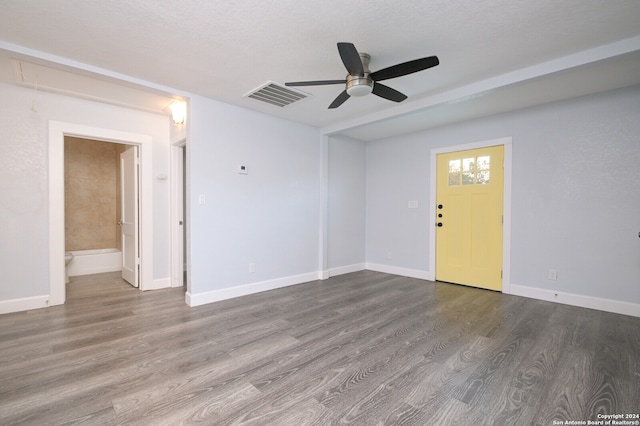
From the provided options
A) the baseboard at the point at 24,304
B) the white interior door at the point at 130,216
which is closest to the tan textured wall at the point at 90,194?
the white interior door at the point at 130,216

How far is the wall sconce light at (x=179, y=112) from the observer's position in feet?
12.8

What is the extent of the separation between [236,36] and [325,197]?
9.77 feet

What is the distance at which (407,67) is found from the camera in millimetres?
2199

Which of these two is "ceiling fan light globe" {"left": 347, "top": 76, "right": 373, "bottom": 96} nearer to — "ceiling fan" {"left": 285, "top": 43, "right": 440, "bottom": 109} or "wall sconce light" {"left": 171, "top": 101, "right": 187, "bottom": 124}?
"ceiling fan" {"left": 285, "top": 43, "right": 440, "bottom": 109}

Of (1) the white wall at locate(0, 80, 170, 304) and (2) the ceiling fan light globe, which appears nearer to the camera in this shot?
(2) the ceiling fan light globe

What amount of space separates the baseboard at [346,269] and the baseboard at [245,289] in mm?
339

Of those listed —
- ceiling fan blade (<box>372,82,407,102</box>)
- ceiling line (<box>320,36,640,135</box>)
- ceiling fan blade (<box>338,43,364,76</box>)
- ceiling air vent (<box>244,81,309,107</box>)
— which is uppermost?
ceiling air vent (<box>244,81,309,107</box>)

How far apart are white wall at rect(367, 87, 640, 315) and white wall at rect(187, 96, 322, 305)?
2671mm

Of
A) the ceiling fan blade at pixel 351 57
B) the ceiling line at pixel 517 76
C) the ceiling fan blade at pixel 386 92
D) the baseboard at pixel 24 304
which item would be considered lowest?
the baseboard at pixel 24 304

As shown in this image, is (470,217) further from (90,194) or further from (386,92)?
(90,194)

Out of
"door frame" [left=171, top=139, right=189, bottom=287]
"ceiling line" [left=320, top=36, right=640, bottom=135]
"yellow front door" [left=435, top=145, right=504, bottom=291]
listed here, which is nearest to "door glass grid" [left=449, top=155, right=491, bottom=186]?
"yellow front door" [left=435, top=145, right=504, bottom=291]

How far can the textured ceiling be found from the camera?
6.49ft

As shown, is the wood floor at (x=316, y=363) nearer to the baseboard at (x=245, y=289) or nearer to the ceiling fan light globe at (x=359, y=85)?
the baseboard at (x=245, y=289)

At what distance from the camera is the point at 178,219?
4.40m
